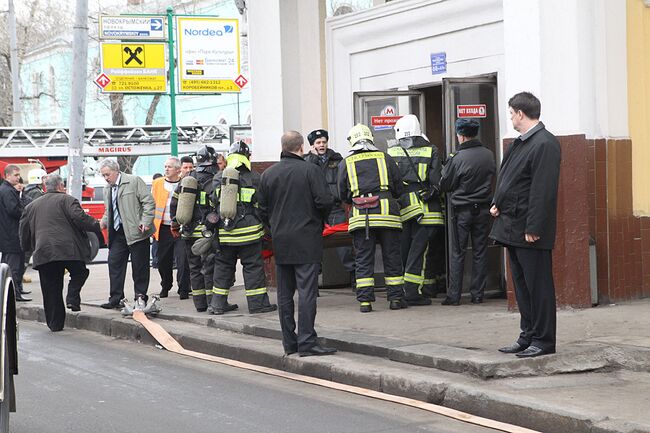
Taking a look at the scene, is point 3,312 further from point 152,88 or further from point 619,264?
point 152,88

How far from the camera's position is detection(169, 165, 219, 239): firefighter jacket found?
12.6m

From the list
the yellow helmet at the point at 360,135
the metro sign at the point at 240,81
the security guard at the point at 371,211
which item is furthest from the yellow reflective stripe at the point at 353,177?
the metro sign at the point at 240,81

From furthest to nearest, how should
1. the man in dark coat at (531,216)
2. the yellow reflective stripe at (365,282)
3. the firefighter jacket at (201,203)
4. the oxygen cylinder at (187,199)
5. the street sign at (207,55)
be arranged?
the street sign at (207,55) < the oxygen cylinder at (187,199) < the firefighter jacket at (201,203) < the yellow reflective stripe at (365,282) < the man in dark coat at (531,216)

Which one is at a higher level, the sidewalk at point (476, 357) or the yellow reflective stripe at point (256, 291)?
the yellow reflective stripe at point (256, 291)

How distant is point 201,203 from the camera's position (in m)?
12.6

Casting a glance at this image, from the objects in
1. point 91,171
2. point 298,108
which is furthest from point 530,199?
point 91,171

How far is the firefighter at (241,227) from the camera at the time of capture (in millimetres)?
11953

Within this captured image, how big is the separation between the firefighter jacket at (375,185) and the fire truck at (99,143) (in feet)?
68.9

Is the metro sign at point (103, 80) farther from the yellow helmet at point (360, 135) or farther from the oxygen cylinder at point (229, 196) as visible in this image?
the yellow helmet at point (360, 135)

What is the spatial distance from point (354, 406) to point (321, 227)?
7.06 ft

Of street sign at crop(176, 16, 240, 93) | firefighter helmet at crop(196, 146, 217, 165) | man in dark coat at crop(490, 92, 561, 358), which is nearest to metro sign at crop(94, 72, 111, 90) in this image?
street sign at crop(176, 16, 240, 93)

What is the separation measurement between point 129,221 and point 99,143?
73.8 feet

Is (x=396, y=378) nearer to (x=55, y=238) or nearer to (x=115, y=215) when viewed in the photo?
(x=55, y=238)

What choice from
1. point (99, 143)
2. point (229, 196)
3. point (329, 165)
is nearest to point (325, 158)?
point (329, 165)
